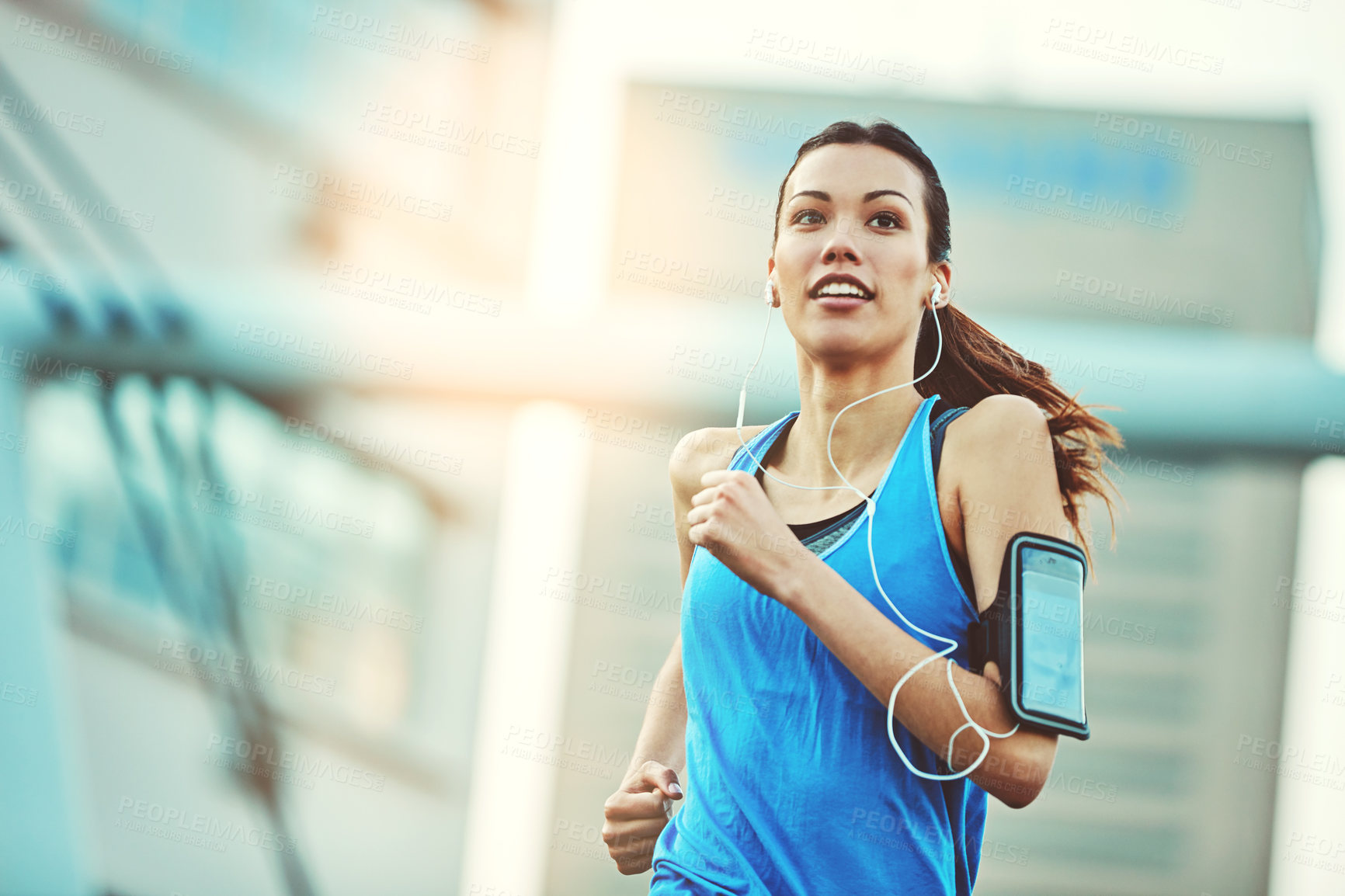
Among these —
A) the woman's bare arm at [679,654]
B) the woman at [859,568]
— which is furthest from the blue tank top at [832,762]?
the woman's bare arm at [679,654]

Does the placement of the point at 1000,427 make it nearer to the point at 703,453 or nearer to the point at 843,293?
the point at 843,293

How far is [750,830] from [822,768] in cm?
7

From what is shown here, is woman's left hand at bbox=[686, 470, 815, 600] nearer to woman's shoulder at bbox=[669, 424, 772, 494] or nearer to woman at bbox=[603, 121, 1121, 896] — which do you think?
woman at bbox=[603, 121, 1121, 896]

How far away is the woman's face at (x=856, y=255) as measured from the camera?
28.3 inches

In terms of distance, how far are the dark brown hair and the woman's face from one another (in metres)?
0.01

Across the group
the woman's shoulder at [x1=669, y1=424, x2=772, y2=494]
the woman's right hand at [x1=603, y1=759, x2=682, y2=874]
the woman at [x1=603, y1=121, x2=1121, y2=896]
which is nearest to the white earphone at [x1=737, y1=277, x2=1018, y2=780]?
the woman at [x1=603, y1=121, x2=1121, y2=896]

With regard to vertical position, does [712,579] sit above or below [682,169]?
below

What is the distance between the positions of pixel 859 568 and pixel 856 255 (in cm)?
23

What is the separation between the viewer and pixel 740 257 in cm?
280

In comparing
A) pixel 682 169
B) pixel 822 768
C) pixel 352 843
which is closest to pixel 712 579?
pixel 822 768

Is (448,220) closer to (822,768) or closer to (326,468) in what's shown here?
(326,468)

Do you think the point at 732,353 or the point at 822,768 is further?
the point at 732,353

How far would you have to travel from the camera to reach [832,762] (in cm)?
65

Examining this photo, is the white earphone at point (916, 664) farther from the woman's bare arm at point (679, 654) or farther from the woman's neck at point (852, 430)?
the woman's bare arm at point (679, 654)
